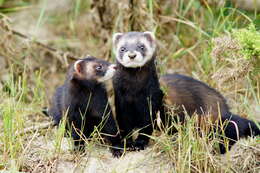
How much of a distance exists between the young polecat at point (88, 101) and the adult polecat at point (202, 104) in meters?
0.68

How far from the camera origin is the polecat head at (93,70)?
17.0ft

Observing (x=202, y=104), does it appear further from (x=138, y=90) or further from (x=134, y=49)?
(x=134, y=49)

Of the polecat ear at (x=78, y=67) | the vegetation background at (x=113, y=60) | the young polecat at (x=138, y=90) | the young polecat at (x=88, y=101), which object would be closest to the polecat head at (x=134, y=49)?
the young polecat at (x=138, y=90)

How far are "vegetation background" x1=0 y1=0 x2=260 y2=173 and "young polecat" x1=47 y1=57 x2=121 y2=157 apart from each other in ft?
0.58

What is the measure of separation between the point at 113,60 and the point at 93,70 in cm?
179

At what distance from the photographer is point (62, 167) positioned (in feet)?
15.6

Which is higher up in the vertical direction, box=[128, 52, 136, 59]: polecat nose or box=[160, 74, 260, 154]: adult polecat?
box=[128, 52, 136, 59]: polecat nose

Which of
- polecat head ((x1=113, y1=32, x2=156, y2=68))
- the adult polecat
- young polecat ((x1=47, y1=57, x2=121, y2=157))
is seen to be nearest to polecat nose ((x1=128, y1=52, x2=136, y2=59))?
polecat head ((x1=113, y1=32, x2=156, y2=68))

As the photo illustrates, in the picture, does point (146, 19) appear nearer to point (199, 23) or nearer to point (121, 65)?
point (199, 23)

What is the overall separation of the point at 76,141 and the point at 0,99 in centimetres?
132

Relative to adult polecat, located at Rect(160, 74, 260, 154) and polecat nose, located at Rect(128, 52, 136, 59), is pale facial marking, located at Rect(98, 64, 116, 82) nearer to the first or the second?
polecat nose, located at Rect(128, 52, 136, 59)

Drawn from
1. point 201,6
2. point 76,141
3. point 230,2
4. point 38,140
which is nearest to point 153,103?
point 76,141

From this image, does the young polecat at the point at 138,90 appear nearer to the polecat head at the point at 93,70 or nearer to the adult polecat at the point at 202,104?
the polecat head at the point at 93,70

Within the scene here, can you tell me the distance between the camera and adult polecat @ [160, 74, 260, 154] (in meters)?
5.31
